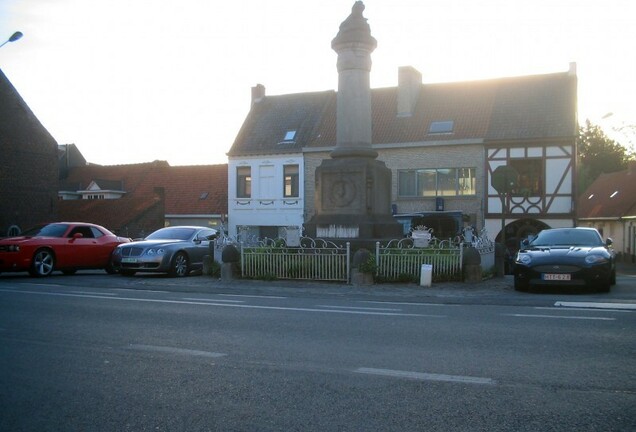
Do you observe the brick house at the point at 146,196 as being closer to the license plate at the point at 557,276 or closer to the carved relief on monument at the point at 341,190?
the carved relief on monument at the point at 341,190

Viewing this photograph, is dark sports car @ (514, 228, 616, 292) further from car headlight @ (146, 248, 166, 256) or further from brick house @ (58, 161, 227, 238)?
brick house @ (58, 161, 227, 238)

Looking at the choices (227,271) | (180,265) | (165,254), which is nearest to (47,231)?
(165,254)

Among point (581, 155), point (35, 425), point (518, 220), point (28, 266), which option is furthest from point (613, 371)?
point (581, 155)

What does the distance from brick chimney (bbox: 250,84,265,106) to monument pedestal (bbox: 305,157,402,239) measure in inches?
1044

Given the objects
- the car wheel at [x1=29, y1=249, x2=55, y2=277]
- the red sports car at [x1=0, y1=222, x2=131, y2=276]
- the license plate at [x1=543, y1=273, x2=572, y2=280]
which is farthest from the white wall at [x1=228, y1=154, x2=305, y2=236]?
the license plate at [x1=543, y1=273, x2=572, y2=280]

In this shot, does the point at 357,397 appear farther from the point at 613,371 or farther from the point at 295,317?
the point at 295,317

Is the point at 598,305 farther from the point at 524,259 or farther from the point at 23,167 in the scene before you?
the point at 23,167

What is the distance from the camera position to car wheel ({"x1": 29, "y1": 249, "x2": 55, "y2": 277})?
17.0 meters

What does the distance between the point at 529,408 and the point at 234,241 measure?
14.3 meters

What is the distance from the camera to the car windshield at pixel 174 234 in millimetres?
19219

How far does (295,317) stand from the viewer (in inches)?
364

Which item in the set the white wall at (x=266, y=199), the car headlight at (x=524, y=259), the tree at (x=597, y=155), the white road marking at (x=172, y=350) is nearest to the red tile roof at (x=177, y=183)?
the white wall at (x=266, y=199)

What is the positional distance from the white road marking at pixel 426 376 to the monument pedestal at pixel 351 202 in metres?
11.3

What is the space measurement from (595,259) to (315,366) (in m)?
9.00
